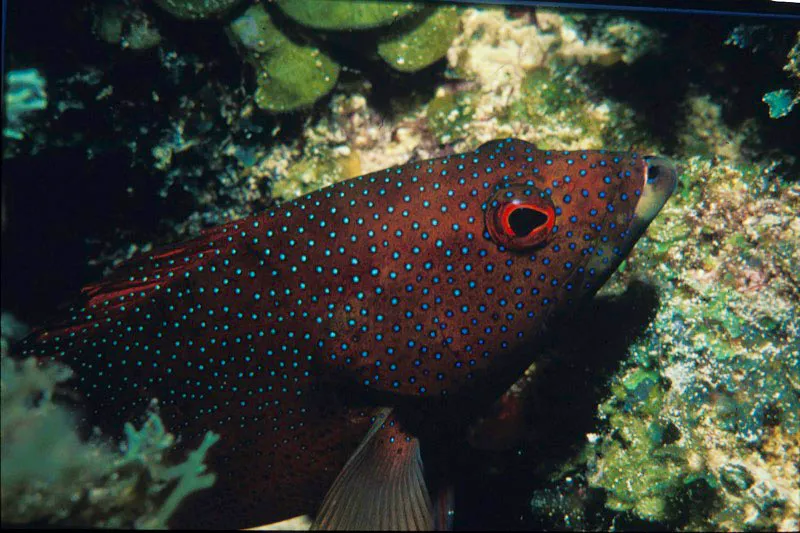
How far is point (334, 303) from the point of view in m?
2.85

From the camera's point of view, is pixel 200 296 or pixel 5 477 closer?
pixel 5 477

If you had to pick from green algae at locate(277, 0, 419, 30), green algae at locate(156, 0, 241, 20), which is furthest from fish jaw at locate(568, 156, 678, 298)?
green algae at locate(156, 0, 241, 20)

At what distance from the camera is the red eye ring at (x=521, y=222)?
2.53 m

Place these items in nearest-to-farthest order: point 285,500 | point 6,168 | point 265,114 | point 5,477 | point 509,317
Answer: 1. point 5,477
2. point 509,317
3. point 285,500
4. point 6,168
5. point 265,114

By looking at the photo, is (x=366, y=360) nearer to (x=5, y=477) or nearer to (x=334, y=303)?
(x=334, y=303)

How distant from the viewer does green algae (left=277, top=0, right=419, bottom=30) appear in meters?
3.97

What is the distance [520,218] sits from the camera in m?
2.61

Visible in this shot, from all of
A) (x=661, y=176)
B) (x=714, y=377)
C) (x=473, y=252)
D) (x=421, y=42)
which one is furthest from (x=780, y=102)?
(x=421, y=42)

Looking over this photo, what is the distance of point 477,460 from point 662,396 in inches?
62.7

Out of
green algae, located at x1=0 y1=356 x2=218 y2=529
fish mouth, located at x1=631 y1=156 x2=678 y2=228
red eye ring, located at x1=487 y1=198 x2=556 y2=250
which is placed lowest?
green algae, located at x1=0 y1=356 x2=218 y2=529

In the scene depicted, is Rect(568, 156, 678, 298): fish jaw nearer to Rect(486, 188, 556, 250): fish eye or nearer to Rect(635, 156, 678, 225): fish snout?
Rect(635, 156, 678, 225): fish snout

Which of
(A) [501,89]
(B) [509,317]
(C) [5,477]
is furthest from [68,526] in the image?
(A) [501,89]

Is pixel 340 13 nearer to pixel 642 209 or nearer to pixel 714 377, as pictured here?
pixel 642 209

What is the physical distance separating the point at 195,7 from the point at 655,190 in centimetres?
379
